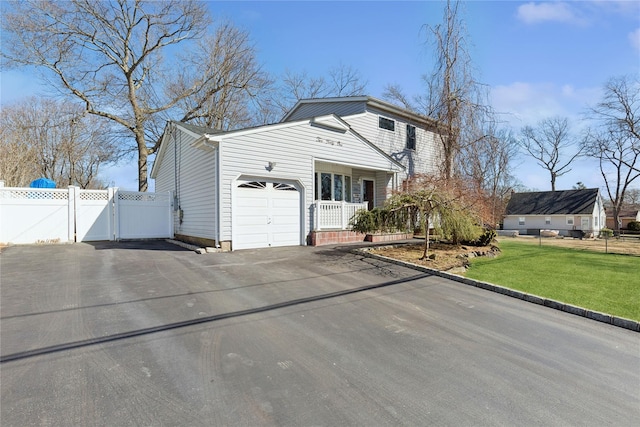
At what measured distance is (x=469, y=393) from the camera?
2.81 metres

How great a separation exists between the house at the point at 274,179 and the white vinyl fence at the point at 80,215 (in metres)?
1.03

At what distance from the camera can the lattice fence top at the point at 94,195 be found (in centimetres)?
1160

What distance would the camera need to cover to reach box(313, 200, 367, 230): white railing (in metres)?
11.3

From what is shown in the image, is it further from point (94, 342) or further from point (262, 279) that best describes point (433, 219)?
point (94, 342)

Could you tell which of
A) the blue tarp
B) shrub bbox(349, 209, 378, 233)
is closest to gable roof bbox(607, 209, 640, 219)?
shrub bbox(349, 209, 378, 233)

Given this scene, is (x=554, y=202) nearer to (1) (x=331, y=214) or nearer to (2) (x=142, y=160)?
(1) (x=331, y=214)

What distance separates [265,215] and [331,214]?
2.73 metres

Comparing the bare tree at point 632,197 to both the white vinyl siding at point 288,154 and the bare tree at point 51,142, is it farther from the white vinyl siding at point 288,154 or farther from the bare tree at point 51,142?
the bare tree at point 51,142

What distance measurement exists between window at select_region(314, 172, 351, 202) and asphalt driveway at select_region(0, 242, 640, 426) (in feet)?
25.1

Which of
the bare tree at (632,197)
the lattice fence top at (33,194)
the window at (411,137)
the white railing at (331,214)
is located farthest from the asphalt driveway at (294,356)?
the bare tree at (632,197)

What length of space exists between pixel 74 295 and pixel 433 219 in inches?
341

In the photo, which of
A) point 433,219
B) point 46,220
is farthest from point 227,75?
point 433,219

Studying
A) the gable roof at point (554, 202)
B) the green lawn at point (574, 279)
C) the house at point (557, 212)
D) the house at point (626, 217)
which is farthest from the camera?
the house at point (626, 217)

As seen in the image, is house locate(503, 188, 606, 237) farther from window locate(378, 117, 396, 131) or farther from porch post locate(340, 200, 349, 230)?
porch post locate(340, 200, 349, 230)
